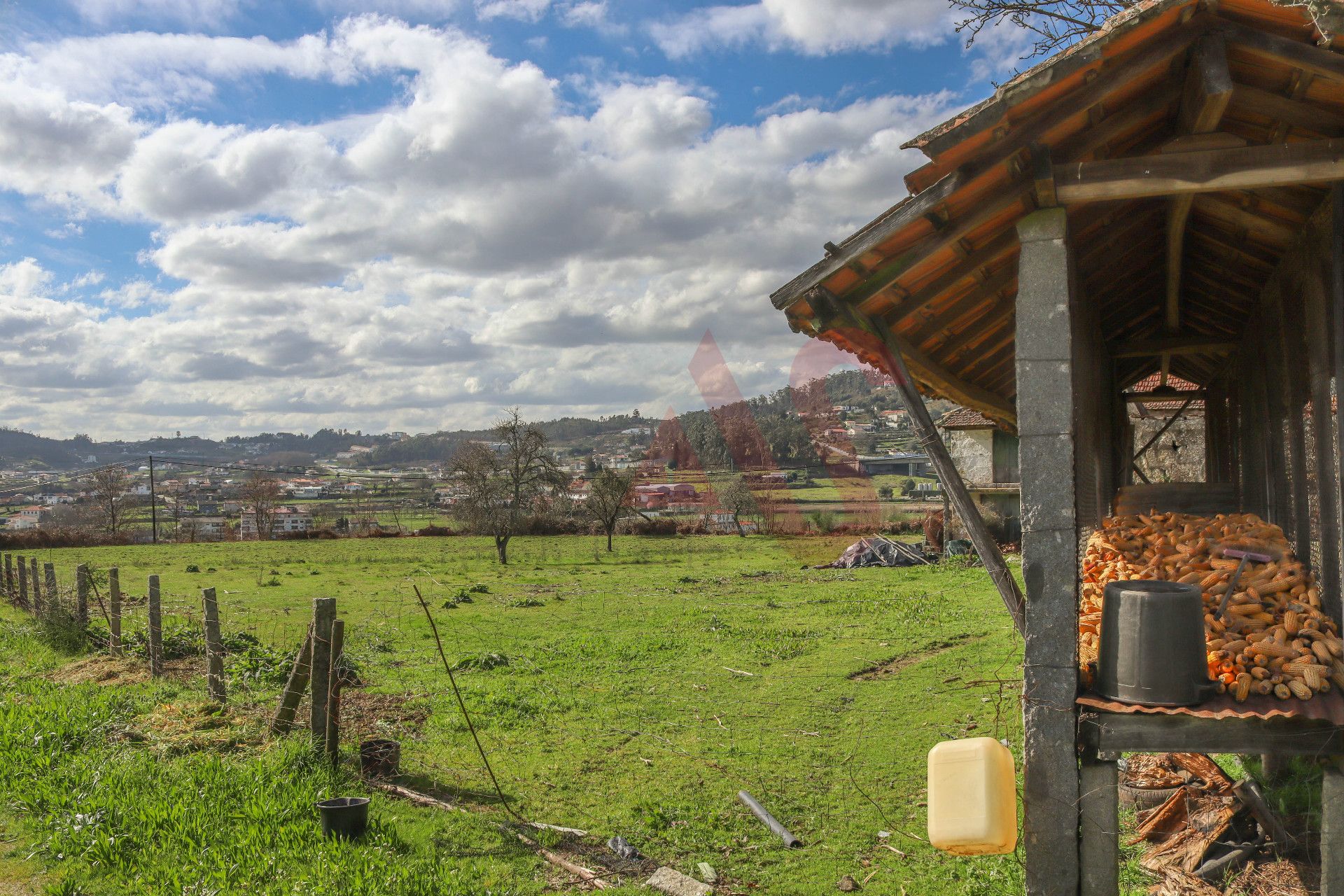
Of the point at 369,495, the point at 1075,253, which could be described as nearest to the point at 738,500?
the point at 1075,253

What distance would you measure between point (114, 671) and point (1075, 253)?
38.7 feet

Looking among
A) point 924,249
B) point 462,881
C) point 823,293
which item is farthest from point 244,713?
point 924,249

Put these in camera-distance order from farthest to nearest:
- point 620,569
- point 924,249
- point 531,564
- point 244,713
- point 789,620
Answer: point 531,564, point 620,569, point 789,620, point 244,713, point 924,249

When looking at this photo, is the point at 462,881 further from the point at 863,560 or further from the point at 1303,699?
the point at 863,560

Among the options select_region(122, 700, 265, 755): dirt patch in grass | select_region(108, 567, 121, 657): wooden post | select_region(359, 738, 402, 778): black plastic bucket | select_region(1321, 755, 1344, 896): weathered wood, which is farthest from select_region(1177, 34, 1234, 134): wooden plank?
select_region(108, 567, 121, 657): wooden post

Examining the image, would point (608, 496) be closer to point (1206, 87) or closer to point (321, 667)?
point (321, 667)

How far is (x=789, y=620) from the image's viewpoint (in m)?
18.0

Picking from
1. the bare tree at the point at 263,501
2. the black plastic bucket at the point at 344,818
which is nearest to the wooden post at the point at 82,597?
the black plastic bucket at the point at 344,818

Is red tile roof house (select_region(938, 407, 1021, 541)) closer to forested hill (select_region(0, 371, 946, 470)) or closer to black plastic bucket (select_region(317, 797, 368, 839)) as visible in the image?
forested hill (select_region(0, 371, 946, 470))

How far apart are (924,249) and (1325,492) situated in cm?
298

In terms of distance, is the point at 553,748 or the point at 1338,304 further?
the point at 553,748

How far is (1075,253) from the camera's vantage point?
6.75 m

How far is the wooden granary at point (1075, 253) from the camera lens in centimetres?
441

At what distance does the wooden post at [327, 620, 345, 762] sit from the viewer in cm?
729
